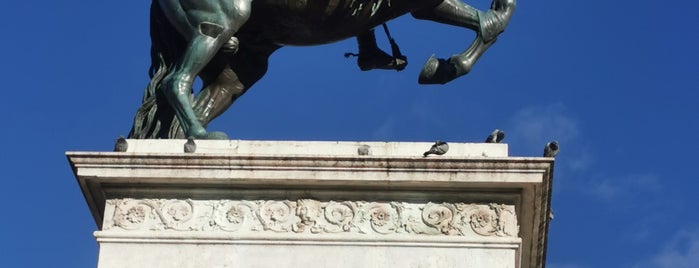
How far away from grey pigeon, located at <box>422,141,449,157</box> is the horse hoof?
186 cm

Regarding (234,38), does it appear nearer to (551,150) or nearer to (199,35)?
(199,35)

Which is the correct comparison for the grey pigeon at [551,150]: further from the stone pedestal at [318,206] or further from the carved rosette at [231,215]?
the carved rosette at [231,215]

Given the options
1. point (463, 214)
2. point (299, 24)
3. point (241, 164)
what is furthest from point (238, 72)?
point (463, 214)

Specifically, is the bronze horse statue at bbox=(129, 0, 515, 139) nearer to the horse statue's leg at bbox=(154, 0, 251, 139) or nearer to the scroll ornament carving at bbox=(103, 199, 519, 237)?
the horse statue's leg at bbox=(154, 0, 251, 139)

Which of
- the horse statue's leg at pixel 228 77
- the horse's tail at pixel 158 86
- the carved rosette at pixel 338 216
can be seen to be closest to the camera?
the carved rosette at pixel 338 216

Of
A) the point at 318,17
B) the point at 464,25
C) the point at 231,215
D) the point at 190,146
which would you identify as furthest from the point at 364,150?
the point at 464,25

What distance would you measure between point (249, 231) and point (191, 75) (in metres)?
1.99

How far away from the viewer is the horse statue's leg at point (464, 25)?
14.0 meters

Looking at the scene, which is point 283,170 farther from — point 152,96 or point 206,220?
point 152,96

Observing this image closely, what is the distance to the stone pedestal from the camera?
39.7ft

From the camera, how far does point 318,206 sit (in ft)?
40.5

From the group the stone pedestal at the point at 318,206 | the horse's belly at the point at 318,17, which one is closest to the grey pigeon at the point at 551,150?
the stone pedestal at the point at 318,206

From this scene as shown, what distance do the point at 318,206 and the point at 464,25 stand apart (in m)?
3.07

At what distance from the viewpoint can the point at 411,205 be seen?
40.4ft
